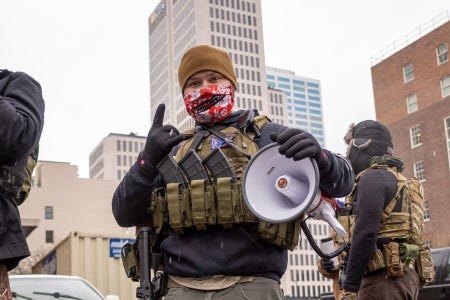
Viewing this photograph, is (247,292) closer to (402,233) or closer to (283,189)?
(283,189)

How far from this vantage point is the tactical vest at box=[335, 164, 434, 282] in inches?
179

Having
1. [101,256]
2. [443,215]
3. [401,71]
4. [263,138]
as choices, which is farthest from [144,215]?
[401,71]

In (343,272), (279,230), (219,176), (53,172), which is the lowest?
(343,272)

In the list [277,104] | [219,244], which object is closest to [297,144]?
[219,244]

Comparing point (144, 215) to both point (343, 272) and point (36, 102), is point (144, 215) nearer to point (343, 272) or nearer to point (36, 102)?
point (36, 102)

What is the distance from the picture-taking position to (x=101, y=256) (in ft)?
51.0

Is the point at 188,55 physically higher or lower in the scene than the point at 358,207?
higher

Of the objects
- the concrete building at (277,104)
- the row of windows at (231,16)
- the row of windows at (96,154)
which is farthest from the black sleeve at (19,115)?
the concrete building at (277,104)

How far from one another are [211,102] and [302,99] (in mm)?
186766

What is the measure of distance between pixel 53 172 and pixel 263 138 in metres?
84.6

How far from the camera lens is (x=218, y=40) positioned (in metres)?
138

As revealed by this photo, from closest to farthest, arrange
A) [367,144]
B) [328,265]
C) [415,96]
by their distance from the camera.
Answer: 1. [367,144]
2. [328,265]
3. [415,96]

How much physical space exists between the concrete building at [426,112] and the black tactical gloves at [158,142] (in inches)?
1693

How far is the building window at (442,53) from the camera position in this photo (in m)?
46.4
